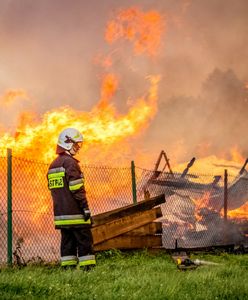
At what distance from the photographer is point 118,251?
999cm

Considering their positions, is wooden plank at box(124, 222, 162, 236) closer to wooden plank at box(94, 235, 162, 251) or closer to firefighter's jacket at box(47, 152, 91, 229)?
wooden plank at box(94, 235, 162, 251)

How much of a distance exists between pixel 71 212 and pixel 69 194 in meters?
0.28

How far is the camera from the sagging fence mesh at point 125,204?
10.3m

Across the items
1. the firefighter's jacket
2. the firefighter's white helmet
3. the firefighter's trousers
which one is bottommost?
the firefighter's trousers

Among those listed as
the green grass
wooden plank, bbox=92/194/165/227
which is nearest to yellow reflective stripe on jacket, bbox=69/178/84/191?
the green grass

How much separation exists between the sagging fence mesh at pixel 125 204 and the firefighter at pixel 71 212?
123cm

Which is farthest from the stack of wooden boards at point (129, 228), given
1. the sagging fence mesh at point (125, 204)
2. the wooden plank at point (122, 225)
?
the sagging fence mesh at point (125, 204)

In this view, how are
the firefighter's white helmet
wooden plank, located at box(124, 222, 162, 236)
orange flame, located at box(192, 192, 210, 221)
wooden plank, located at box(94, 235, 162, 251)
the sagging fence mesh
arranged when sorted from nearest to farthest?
the firefighter's white helmet
wooden plank, located at box(94, 235, 162, 251)
the sagging fence mesh
wooden plank, located at box(124, 222, 162, 236)
orange flame, located at box(192, 192, 210, 221)

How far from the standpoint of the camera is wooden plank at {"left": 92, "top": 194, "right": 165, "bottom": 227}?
32.2 ft

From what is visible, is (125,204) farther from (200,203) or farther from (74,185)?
(74,185)

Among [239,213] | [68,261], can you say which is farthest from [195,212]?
[68,261]

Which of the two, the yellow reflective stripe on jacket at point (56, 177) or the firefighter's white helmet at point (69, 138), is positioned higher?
the firefighter's white helmet at point (69, 138)

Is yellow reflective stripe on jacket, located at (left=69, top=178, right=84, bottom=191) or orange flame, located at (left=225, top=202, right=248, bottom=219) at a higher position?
yellow reflective stripe on jacket, located at (left=69, top=178, right=84, bottom=191)

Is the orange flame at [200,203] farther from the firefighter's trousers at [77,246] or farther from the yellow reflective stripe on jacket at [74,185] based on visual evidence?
the yellow reflective stripe on jacket at [74,185]
